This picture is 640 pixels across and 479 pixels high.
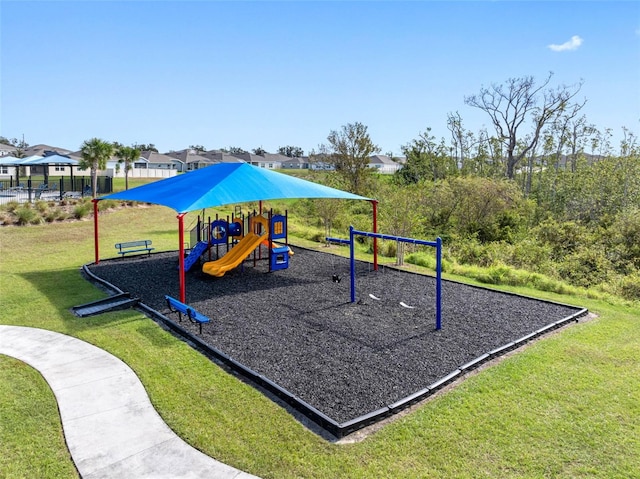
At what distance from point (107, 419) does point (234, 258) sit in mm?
7036

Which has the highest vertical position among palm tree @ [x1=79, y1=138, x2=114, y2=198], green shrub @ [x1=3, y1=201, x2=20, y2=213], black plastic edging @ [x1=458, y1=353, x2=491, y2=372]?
palm tree @ [x1=79, y1=138, x2=114, y2=198]

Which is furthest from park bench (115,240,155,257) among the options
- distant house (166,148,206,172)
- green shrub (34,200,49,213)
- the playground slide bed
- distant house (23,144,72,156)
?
distant house (166,148,206,172)

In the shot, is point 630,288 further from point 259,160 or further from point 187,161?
point 259,160

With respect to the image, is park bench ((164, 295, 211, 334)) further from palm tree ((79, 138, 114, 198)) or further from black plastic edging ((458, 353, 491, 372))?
palm tree ((79, 138, 114, 198))

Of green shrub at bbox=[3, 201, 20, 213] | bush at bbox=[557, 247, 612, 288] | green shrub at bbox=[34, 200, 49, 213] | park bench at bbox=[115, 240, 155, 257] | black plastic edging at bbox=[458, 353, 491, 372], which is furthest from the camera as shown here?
green shrub at bbox=[34, 200, 49, 213]

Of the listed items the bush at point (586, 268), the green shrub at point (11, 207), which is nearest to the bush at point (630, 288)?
the bush at point (586, 268)

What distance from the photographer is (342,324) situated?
780cm

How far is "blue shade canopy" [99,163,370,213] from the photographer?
30.8 feet

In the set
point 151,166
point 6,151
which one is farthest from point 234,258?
point 6,151

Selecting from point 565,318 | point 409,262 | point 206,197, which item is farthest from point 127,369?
point 409,262

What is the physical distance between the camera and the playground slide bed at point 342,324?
5625 millimetres

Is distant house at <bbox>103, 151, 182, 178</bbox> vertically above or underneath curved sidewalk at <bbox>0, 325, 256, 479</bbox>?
above

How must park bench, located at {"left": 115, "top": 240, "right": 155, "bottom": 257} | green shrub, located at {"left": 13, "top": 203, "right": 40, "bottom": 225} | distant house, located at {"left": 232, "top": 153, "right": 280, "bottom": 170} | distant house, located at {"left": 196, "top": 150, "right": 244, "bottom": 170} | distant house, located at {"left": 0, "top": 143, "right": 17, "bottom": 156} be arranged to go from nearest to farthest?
park bench, located at {"left": 115, "top": 240, "right": 155, "bottom": 257} → green shrub, located at {"left": 13, "top": 203, "right": 40, "bottom": 225} → distant house, located at {"left": 0, "top": 143, "right": 17, "bottom": 156} → distant house, located at {"left": 196, "top": 150, "right": 244, "bottom": 170} → distant house, located at {"left": 232, "top": 153, "right": 280, "bottom": 170}

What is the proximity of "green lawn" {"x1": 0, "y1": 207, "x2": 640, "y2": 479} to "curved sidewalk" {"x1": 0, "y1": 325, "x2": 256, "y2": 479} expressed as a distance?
121 millimetres
